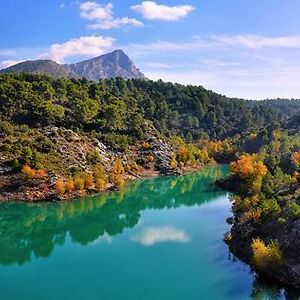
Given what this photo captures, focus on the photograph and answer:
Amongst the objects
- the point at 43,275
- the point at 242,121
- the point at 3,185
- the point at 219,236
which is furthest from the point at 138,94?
the point at 43,275

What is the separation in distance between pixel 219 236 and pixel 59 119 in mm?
63483

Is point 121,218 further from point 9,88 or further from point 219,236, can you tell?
point 9,88

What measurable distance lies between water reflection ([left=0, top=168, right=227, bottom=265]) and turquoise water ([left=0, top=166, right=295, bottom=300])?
14 centimetres

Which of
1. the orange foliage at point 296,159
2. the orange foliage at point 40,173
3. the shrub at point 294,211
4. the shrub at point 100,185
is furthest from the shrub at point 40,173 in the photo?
the shrub at point 294,211

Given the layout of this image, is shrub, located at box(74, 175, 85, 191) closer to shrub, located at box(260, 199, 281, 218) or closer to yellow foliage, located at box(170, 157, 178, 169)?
yellow foliage, located at box(170, 157, 178, 169)

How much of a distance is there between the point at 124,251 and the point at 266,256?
18.7m

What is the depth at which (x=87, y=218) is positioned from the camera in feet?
236

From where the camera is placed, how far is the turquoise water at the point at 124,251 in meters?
41.6

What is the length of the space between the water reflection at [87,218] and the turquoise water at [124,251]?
0.47 ft

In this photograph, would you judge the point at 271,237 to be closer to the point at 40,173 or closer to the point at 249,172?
the point at 249,172

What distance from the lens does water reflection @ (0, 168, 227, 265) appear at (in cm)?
5928

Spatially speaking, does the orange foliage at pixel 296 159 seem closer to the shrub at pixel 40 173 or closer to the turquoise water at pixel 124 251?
the turquoise water at pixel 124 251

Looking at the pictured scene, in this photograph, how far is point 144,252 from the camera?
52844 mm

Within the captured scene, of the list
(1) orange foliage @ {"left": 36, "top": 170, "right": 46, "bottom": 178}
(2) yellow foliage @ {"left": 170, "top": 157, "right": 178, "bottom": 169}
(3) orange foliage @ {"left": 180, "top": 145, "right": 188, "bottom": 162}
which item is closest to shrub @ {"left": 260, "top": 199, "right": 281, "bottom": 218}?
(1) orange foliage @ {"left": 36, "top": 170, "right": 46, "bottom": 178}
